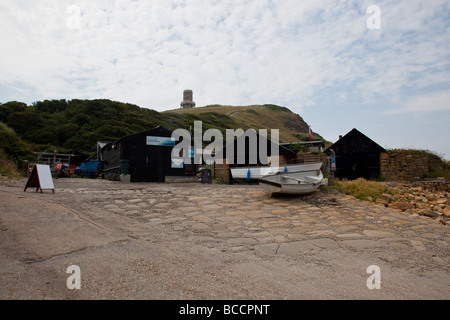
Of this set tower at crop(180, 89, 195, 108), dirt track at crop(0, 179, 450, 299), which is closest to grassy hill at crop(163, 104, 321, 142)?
tower at crop(180, 89, 195, 108)

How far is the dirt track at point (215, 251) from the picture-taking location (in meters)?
3.66

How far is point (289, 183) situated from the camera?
421 inches

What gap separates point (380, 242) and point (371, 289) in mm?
2713

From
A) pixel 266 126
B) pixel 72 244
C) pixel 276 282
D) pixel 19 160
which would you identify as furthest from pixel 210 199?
pixel 266 126

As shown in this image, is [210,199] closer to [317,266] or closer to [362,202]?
[362,202]

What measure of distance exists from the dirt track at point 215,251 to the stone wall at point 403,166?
1221cm


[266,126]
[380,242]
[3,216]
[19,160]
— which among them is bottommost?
[380,242]

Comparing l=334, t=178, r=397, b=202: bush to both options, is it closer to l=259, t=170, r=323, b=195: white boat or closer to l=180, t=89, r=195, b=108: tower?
l=259, t=170, r=323, b=195: white boat

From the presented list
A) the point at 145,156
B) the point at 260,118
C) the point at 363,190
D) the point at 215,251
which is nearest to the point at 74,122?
the point at 145,156

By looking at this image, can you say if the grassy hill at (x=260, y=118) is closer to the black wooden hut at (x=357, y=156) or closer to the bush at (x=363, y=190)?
the black wooden hut at (x=357, y=156)

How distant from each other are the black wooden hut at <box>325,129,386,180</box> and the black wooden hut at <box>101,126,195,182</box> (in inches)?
512

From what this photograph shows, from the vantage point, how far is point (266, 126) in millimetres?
97688
